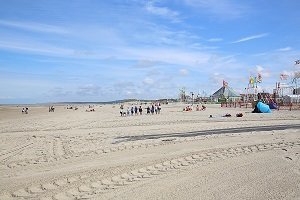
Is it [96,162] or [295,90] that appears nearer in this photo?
[96,162]

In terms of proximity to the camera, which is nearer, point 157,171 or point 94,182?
point 94,182

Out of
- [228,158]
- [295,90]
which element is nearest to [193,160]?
[228,158]

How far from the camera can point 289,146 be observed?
1088cm

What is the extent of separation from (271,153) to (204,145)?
2.46 metres

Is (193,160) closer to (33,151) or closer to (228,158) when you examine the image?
(228,158)

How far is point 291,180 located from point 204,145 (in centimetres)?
490

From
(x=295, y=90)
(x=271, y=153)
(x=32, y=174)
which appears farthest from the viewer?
(x=295, y=90)

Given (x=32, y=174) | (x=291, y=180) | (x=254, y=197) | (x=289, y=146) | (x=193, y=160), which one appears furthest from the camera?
(x=289, y=146)

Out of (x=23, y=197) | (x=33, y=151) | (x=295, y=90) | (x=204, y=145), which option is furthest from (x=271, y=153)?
(x=295, y=90)

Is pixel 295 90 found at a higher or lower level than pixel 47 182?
higher

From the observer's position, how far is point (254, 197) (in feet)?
18.8

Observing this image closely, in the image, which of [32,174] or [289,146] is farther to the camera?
[289,146]

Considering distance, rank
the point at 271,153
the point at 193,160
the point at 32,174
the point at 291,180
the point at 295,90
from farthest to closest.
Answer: the point at 295,90 → the point at 271,153 → the point at 193,160 → the point at 32,174 → the point at 291,180

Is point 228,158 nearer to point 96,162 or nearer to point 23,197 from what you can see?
point 96,162
